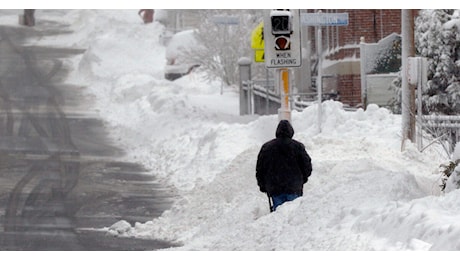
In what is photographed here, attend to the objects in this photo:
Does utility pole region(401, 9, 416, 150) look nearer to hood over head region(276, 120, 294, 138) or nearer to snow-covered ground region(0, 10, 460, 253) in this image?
snow-covered ground region(0, 10, 460, 253)

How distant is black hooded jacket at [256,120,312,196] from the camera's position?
48.6 ft

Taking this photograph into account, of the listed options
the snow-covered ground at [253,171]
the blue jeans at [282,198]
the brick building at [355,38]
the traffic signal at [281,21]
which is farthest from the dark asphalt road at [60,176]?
the brick building at [355,38]

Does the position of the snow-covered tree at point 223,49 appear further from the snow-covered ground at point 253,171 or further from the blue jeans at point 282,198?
the blue jeans at point 282,198

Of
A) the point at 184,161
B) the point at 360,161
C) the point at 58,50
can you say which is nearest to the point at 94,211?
the point at 360,161

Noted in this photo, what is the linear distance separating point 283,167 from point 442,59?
11.7 meters

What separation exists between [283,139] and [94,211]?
5.05 m

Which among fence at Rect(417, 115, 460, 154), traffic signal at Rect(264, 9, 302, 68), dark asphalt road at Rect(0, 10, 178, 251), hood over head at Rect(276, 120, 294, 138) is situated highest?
traffic signal at Rect(264, 9, 302, 68)

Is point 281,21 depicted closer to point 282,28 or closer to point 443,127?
point 282,28

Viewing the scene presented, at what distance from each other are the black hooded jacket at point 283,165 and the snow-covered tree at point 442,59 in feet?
36.1

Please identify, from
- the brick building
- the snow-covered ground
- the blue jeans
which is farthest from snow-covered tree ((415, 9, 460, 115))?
the blue jeans

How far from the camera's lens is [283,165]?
14.8 meters

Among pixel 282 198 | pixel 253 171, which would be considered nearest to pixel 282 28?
pixel 253 171

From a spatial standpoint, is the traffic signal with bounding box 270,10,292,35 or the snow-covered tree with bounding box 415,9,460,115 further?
the snow-covered tree with bounding box 415,9,460,115

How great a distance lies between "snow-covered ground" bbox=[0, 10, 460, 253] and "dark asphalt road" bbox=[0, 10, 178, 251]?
532 mm
